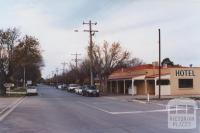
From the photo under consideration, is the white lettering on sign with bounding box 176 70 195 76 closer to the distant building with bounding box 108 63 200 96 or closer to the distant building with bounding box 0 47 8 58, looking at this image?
the distant building with bounding box 108 63 200 96

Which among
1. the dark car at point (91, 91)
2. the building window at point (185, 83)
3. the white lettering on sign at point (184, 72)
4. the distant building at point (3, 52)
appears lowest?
the dark car at point (91, 91)

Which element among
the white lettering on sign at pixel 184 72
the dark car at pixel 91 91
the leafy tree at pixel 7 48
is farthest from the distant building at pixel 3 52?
the white lettering on sign at pixel 184 72

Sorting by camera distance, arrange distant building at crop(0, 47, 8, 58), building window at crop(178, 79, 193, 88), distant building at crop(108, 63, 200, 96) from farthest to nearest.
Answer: distant building at crop(0, 47, 8, 58), building window at crop(178, 79, 193, 88), distant building at crop(108, 63, 200, 96)

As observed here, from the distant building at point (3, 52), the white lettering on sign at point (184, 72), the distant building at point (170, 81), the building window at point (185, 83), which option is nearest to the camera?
the distant building at point (170, 81)

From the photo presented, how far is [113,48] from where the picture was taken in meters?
74.4

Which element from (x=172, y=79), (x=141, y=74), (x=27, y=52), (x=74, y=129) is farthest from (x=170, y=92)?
(x=74, y=129)

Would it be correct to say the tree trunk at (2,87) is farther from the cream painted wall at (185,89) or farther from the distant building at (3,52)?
the cream painted wall at (185,89)

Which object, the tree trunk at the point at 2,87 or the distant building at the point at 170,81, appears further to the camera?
the tree trunk at the point at 2,87

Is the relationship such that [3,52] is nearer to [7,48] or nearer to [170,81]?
[7,48]

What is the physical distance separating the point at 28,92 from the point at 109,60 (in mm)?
13744

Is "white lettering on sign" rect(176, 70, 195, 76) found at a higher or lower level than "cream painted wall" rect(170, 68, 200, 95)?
higher

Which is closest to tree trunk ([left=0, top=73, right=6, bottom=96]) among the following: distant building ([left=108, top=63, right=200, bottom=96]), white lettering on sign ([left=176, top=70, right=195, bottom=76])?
distant building ([left=108, top=63, right=200, bottom=96])

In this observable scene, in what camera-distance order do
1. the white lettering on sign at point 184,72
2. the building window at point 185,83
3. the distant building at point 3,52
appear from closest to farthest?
the white lettering on sign at point 184,72
the building window at point 185,83
the distant building at point 3,52

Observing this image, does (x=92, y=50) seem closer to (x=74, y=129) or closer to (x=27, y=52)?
(x=27, y=52)
